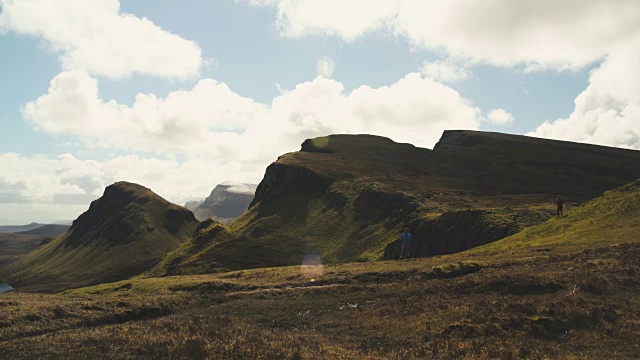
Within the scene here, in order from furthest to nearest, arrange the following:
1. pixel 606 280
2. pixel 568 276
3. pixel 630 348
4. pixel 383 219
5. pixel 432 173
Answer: pixel 432 173 < pixel 383 219 < pixel 568 276 < pixel 606 280 < pixel 630 348

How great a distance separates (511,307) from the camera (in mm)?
29078

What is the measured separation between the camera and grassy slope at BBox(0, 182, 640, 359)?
23844 millimetres

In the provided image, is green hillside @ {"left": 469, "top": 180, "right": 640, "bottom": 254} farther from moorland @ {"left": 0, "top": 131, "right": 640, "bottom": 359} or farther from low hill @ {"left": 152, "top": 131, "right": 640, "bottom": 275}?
low hill @ {"left": 152, "top": 131, "right": 640, "bottom": 275}

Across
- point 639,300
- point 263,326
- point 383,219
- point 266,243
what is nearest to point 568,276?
point 639,300

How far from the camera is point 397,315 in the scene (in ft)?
107

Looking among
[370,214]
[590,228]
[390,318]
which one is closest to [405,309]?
[390,318]

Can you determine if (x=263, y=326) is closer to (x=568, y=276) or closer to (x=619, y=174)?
(x=568, y=276)

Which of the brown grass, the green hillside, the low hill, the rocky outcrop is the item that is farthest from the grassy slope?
the rocky outcrop

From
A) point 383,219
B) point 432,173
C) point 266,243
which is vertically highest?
point 432,173

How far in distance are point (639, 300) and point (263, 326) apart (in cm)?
2657

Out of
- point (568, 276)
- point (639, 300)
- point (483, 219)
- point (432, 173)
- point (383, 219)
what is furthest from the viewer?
point (432, 173)

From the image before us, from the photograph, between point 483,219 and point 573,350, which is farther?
point 483,219

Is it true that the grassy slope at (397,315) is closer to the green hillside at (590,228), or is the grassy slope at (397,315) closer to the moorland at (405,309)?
the moorland at (405,309)

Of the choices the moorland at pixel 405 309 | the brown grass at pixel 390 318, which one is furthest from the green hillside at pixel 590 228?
the brown grass at pixel 390 318
